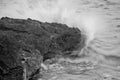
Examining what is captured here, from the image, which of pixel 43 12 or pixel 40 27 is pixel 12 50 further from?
pixel 43 12

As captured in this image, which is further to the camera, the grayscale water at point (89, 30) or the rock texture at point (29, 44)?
the grayscale water at point (89, 30)

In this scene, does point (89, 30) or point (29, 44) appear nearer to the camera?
point (29, 44)

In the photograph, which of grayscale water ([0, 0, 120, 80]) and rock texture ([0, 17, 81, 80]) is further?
grayscale water ([0, 0, 120, 80])

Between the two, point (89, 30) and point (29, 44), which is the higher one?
point (89, 30)
